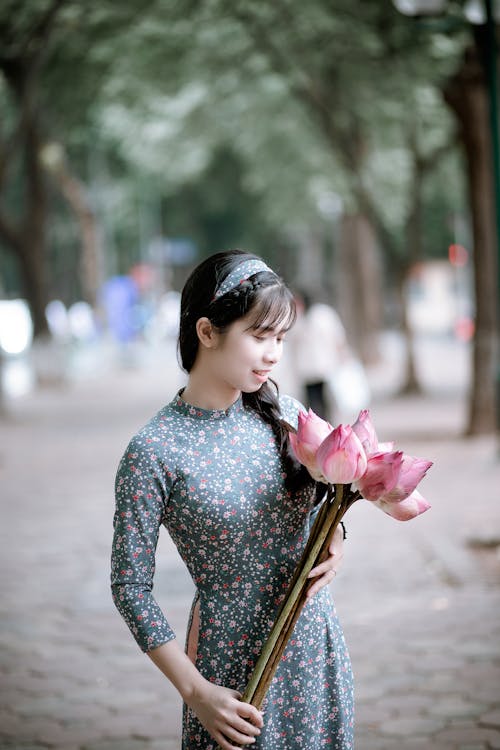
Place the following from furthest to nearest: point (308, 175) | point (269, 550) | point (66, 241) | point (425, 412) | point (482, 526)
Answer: point (66, 241)
point (308, 175)
point (425, 412)
point (482, 526)
point (269, 550)

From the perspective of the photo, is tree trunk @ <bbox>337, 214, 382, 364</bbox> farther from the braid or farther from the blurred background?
the braid

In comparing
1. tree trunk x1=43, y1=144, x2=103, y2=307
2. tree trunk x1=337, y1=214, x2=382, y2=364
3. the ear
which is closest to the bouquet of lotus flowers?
the ear

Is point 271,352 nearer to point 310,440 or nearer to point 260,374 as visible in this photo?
point 260,374

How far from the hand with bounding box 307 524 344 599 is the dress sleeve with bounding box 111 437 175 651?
0.31 metres

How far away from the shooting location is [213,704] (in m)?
2.43

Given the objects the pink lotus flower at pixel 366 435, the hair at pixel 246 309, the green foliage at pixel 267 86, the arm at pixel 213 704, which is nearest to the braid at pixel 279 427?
the hair at pixel 246 309

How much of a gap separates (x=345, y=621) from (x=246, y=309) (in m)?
4.43

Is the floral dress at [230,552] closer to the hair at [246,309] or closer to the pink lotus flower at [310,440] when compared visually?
the hair at [246,309]

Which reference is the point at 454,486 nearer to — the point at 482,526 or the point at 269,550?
the point at 482,526

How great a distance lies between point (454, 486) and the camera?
37.4ft

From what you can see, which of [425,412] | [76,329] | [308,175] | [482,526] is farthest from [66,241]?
[482,526]

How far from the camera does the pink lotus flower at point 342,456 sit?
232 cm

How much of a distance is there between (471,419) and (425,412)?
4.02 meters

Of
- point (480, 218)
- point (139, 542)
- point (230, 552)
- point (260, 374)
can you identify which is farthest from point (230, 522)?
point (480, 218)
